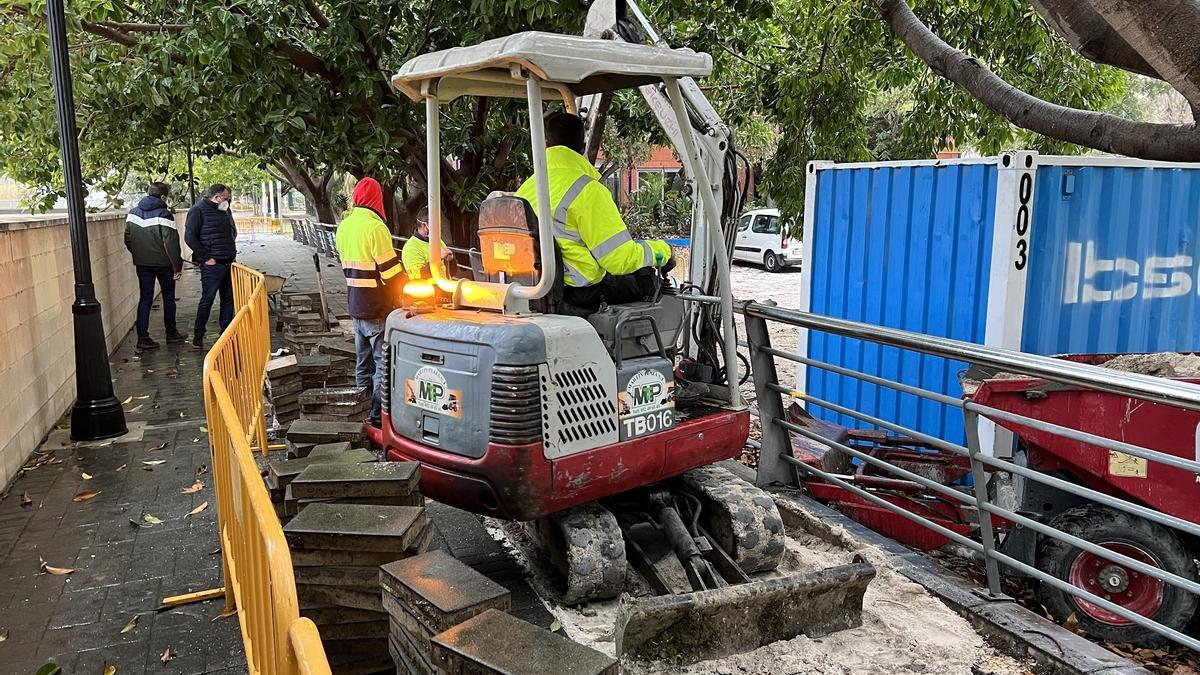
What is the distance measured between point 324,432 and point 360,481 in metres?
1.67

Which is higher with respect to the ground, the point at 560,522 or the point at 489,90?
the point at 489,90

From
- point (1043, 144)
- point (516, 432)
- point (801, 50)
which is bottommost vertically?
point (516, 432)

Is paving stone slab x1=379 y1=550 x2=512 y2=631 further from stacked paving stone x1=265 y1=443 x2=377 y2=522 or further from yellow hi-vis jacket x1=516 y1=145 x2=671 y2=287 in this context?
yellow hi-vis jacket x1=516 y1=145 x2=671 y2=287

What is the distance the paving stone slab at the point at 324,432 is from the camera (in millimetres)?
5645

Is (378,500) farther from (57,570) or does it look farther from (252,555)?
(57,570)

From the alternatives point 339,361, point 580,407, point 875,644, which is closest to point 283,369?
point 339,361

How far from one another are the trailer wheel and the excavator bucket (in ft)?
4.89

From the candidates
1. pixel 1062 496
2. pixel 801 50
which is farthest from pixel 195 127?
pixel 1062 496

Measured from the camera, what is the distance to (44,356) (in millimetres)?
7496

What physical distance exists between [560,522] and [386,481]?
90 cm

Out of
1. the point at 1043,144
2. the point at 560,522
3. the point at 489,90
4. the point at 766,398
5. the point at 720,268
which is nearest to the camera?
the point at 560,522

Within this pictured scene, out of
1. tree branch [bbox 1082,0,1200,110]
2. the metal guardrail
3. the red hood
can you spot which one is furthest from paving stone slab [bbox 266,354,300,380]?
tree branch [bbox 1082,0,1200,110]

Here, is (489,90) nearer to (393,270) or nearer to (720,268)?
(720,268)

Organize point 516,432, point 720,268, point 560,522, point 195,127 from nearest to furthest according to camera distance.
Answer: point 516,432
point 560,522
point 720,268
point 195,127
